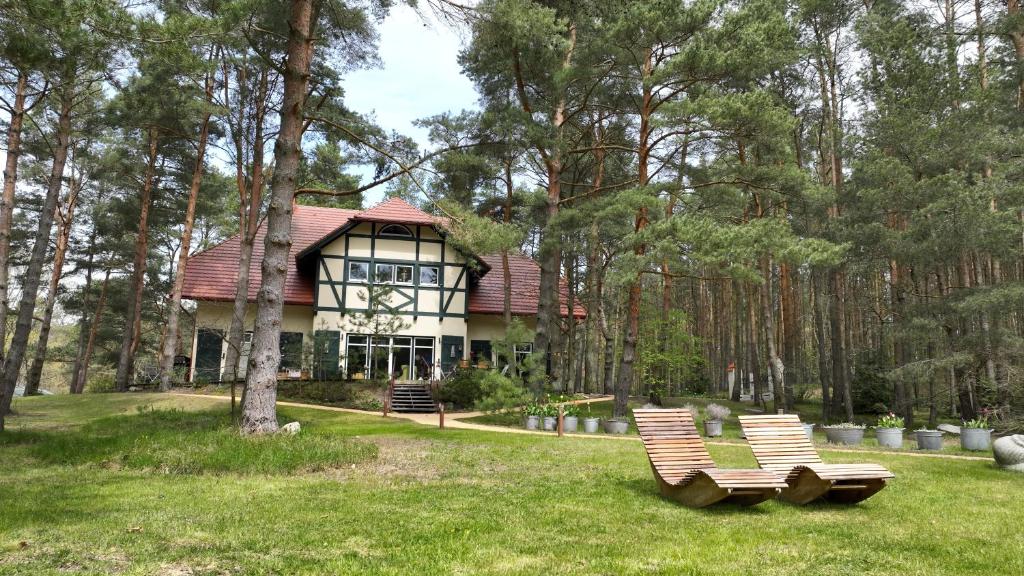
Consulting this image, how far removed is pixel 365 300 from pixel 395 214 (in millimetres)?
3575

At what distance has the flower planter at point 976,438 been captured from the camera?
33.8 feet

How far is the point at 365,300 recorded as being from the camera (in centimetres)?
1989

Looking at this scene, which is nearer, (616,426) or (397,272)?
(616,426)

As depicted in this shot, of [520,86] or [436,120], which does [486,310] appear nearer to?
[436,120]

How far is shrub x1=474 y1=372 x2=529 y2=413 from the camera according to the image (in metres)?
14.0

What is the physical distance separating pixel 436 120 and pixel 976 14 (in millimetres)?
15187

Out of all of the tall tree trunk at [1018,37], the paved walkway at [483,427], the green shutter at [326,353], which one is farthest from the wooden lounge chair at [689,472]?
the green shutter at [326,353]

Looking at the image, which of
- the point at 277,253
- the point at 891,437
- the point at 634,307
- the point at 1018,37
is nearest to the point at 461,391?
the point at 634,307

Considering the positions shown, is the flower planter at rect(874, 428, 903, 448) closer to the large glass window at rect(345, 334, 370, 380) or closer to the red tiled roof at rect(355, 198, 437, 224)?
the red tiled roof at rect(355, 198, 437, 224)

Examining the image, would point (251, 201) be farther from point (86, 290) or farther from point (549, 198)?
point (86, 290)

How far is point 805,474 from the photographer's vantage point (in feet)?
17.2

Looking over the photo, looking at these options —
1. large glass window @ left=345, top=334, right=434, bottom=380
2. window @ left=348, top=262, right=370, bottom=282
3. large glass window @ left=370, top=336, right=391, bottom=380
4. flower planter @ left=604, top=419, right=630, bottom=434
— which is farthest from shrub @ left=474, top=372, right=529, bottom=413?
window @ left=348, top=262, right=370, bottom=282

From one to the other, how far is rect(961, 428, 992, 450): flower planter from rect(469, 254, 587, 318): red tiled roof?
13483 millimetres

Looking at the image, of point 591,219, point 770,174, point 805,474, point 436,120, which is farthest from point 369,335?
point 805,474
